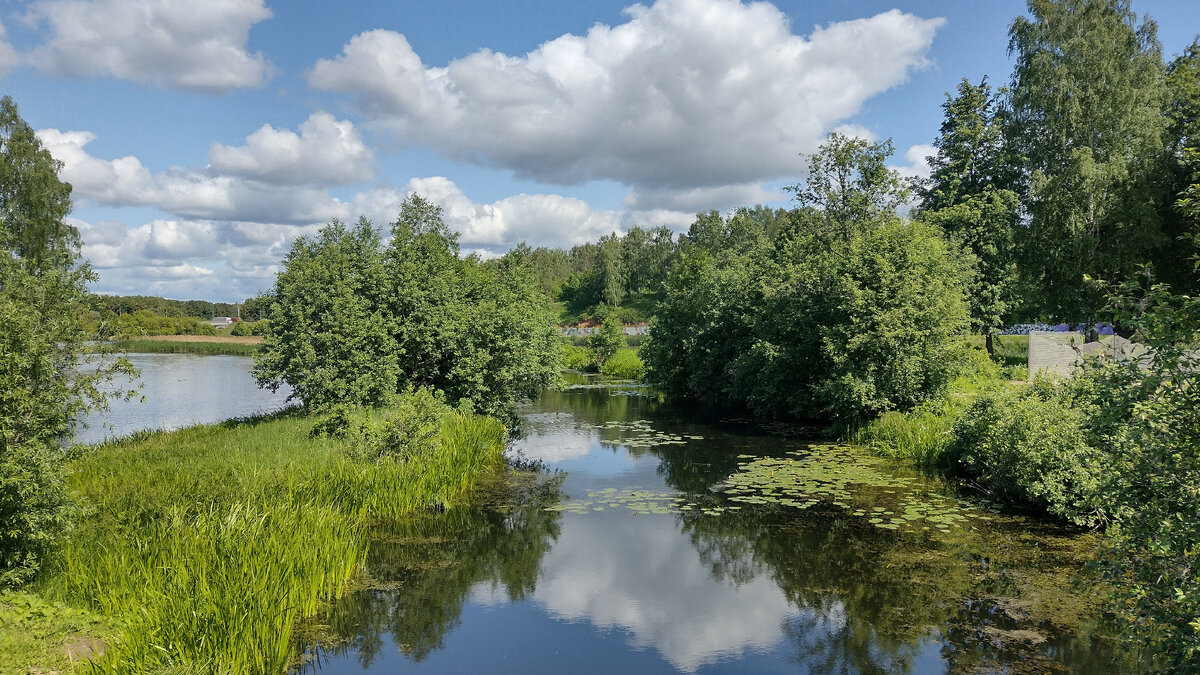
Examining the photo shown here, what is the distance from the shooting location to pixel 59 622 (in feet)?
24.5

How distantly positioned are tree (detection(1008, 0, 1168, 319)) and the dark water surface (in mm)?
20876

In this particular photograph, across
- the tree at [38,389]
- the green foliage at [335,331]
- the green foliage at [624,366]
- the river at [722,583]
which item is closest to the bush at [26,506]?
the tree at [38,389]

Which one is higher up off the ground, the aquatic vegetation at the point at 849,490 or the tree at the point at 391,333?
the tree at the point at 391,333

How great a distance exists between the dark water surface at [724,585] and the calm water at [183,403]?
474 inches

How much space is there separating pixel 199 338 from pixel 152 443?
8767 centimetres

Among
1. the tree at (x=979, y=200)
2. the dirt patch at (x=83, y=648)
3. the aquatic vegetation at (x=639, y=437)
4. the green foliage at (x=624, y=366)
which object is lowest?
the aquatic vegetation at (x=639, y=437)

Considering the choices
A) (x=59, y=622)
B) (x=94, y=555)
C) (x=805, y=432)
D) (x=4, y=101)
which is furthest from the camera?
(x=4, y=101)

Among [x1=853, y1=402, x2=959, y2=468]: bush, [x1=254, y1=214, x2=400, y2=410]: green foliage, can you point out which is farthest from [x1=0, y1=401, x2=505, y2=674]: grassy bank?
[x1=853, y1=402, x2=959, y2=468]: bush

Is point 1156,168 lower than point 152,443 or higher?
higher

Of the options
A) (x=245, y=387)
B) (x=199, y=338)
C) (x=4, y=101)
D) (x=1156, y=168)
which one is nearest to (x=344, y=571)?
(x=1156, y=168)

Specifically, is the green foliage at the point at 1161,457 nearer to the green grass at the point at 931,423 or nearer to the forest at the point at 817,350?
the forest at the point at 817,350

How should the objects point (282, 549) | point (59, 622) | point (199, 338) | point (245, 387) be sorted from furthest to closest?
point (199, 338) < point (245, 387) < point (282, 549) < point (59, 622)

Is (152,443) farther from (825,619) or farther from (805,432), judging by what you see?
(805,432)

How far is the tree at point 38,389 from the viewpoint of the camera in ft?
25.0
